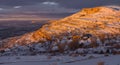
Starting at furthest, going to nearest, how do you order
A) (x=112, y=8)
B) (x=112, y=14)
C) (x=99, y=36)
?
(x=112, y=8) < (x=112, y=14) < (x=99, y=36)

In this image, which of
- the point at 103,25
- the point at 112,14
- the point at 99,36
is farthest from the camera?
the point at 112,14

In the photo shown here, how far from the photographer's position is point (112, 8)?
95.5m

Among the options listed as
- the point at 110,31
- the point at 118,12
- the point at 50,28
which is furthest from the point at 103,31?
the point at 118,12

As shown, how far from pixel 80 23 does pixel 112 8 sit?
1762 cm

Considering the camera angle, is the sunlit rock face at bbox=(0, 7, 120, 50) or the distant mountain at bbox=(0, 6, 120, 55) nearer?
the distant mountain at bbox=(0, 6, 120, 55)

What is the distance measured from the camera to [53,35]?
2854 inches

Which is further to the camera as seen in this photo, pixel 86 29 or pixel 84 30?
pixel 86 29

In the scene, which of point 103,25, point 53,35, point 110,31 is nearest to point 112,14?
point 103,25

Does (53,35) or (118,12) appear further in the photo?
(118,12)

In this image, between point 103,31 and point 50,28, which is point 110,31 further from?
point 50,28

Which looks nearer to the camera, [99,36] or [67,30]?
[99,36]

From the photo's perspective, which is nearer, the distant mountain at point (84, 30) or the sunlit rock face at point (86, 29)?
the distant mountain at point (84, 30)

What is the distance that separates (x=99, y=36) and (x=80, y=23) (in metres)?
14.5

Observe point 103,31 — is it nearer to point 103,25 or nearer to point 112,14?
point 103,25
